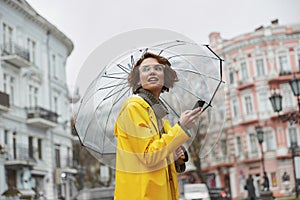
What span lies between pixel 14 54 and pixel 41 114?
1.07 metres

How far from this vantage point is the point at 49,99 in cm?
939

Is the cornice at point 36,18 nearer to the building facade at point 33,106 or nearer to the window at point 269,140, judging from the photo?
the building facade at point 33,106

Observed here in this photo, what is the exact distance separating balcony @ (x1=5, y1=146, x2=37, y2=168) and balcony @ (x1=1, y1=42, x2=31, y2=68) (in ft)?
4.04

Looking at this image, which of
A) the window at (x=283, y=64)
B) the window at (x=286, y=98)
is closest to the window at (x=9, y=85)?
the window at (x=286, y=98)

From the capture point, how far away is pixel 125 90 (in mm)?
1872

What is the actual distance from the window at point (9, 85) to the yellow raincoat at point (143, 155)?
6.66m

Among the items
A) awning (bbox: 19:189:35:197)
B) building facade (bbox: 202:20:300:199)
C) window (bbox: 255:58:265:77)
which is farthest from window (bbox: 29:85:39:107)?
window (bbox: 255:58:265:77)

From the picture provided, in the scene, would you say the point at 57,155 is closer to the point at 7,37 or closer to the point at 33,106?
the point at 33,106

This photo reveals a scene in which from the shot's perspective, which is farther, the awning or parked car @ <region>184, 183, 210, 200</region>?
parked car @ <region>184, 183, 210, 200</region>

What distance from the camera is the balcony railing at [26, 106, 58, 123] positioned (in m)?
8.69

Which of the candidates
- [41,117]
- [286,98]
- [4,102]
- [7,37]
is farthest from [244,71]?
[4,102]

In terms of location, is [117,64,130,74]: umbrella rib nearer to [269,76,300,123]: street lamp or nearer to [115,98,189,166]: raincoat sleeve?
[115,98,189,166]: raincoat sleeve

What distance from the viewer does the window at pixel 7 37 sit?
26.1ft

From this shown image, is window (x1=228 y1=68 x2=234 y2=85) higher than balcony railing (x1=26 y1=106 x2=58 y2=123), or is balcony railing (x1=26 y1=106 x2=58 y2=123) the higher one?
window (x1=228 y1=68 x2=234 y2=85)
